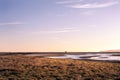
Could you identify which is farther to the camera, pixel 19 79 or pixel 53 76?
pixel 53 76

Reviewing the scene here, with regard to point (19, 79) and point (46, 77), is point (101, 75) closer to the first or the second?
point (46, 77)

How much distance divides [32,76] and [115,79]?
28.2 ft

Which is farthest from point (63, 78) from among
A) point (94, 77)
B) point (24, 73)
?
point (24, 73)

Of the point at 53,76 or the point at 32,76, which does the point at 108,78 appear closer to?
the point at 53,76

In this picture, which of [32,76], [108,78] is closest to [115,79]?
[108,78]

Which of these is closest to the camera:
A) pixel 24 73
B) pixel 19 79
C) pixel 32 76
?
pixel 19 79

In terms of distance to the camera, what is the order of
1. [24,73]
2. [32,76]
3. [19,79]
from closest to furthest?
[19,79]
[32,76]
[24,73]

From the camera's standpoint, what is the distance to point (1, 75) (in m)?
24.6

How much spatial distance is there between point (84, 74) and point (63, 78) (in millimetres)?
3512

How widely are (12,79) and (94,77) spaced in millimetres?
8484

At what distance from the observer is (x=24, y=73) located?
25484 mm

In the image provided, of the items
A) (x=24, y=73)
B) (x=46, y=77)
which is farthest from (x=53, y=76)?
(x=24, y=73)

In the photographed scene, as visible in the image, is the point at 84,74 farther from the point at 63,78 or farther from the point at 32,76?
the point at 32,76

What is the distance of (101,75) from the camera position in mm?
24844
